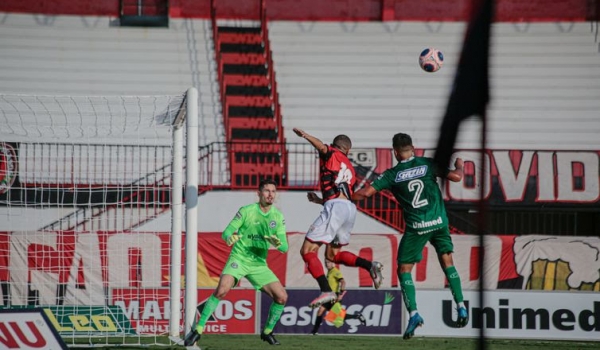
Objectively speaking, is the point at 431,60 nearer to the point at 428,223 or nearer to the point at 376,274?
the point at 428,223

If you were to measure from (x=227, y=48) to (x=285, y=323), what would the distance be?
30.8ft

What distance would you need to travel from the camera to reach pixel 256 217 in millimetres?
9516

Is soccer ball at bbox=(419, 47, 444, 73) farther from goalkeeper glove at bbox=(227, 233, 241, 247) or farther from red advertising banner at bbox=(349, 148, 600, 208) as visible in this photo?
red advertising banner at bbox=(349, 148, 600, 208)

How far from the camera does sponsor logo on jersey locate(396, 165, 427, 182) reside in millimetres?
8516

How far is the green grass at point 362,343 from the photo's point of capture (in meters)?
10.3

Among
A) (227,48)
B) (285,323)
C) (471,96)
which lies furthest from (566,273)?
(471,96)

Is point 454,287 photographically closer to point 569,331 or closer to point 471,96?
point 569,331

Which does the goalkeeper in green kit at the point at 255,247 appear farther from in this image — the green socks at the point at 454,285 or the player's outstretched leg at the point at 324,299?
the green socks at the point at 454,285

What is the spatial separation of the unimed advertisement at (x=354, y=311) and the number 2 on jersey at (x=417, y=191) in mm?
4960

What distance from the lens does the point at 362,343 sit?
11.1 metres

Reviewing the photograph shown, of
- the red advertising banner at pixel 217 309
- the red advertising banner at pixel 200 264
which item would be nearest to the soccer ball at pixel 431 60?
the red advertising banner at pixel 200 264

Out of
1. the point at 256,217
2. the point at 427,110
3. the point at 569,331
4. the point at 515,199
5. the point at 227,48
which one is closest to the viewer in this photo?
the point at 256,217

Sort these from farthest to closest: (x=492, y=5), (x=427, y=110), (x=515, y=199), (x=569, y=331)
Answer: (x=427, y=110) → (x=515, y=199) → (x=569, y=331) → (x=492, y=5)

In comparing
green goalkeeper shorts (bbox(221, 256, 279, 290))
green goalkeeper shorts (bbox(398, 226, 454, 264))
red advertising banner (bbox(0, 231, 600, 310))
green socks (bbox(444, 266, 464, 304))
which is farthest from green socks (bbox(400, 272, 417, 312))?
red advertising banner (bbox(0, 231, 600, 310))
